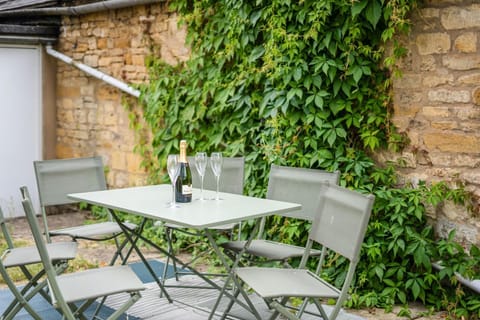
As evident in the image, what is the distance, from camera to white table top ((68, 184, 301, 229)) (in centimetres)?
349

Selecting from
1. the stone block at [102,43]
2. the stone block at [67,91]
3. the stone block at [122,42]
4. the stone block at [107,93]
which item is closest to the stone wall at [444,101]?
the stone block at [122,42]

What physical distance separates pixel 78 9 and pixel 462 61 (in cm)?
504

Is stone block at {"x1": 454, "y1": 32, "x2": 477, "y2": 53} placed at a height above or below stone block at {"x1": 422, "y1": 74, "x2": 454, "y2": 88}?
above

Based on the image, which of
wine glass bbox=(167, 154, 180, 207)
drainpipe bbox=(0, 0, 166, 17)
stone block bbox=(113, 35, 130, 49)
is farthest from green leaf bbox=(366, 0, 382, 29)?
stone block bbox=(113, 35, 130, 49)

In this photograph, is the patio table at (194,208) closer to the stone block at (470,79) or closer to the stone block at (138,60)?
the stone block at (470,79)

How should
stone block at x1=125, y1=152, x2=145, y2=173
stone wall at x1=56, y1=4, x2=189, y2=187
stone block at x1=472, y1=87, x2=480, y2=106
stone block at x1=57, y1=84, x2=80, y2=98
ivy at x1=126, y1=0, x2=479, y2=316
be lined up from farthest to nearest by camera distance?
stone block at x1=57, y1=84, x2=80, y2=98
stone block at x1=125, y1=152, x2=145, y2=173
stone wall at x1=56, y1=4, x2=189, y2=187
ivy at x1=126, y1=0, x2=479, y2=316
stone block at x1=472, y1=87, x2=480, y2=106

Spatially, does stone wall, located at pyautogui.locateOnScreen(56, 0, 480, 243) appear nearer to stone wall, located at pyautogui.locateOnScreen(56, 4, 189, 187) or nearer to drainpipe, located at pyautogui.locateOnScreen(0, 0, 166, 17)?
stone wall, located at pyautogui.locateOnScreen(56, 4, 189, 187)

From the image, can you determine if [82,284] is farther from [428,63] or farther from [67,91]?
[67,91]

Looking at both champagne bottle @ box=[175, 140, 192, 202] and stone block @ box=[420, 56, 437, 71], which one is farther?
stone block @ box=[420, 56, 437, 71]

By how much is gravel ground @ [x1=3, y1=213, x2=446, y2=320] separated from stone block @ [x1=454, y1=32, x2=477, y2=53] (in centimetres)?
189

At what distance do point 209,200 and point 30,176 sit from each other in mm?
5014

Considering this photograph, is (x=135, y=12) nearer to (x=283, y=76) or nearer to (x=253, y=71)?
(x=253, y=71)

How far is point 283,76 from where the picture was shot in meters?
5.36

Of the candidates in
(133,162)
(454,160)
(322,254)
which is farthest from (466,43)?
(133,162)
